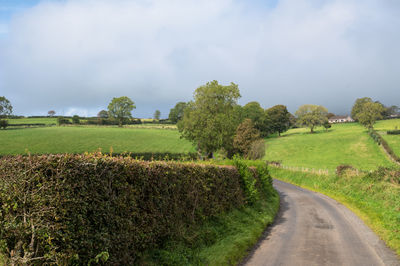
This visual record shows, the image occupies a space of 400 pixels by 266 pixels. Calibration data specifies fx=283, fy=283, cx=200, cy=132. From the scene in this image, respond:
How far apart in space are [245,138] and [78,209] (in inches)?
2107

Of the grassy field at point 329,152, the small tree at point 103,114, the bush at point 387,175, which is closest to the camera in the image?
the bush at point 387,175

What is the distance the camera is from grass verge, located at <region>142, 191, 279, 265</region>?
9.10 m

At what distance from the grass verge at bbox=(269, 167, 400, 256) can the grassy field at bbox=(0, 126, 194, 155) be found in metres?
39.7

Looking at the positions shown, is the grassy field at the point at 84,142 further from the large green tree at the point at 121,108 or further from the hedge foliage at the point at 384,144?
the hedge foliage at the point at 384,144

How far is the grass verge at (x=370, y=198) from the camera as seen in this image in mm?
15473

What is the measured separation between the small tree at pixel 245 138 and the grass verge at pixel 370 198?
16939mm

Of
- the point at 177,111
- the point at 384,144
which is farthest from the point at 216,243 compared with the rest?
the point at 177,111

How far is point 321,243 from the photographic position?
43.7ft

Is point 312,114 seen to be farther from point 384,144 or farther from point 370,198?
point 370,198

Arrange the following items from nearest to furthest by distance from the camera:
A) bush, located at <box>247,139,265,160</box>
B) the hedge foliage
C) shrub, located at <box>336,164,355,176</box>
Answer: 1. shrub, located at <box>336,164,355,176</box>
2. bush, located at <box>247,139,265,160</box>
3. the hedge foliage

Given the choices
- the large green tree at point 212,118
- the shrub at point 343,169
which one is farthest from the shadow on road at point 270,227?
the large green tree at point 212,118

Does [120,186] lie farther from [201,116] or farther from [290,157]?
[290,157]

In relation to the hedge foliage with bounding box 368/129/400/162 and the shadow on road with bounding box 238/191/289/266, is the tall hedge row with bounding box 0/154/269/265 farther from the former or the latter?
the hedge foliage with bounding box 368/129/400/162

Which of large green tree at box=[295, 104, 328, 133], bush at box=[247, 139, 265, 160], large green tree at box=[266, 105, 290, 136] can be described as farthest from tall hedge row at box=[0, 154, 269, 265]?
Answer: large green tree at box=[295, 104, 328, 133]
